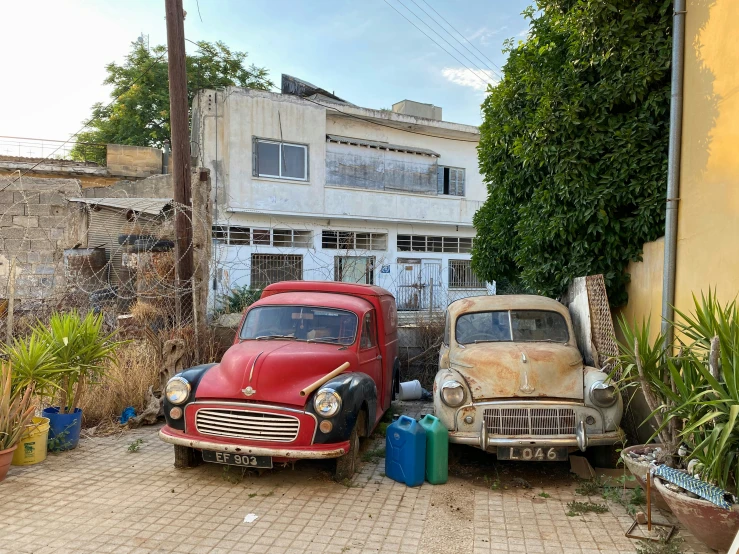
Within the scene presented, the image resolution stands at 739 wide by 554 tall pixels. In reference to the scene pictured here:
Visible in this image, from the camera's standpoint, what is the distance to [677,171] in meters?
5.88

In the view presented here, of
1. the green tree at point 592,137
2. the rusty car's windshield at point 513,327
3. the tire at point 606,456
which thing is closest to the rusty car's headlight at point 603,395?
the tire at point 606,456

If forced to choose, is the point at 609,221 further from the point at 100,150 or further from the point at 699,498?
the point at 100,150

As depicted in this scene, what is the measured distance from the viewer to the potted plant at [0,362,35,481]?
5.05m

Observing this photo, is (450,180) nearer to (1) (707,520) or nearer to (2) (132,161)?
(2) (132,161)

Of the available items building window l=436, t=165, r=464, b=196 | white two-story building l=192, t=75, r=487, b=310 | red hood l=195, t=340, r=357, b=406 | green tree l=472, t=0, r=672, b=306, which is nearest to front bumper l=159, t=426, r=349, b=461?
red hood l=195, t=340, r=357, b=406

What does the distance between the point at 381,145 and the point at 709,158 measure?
16.6m

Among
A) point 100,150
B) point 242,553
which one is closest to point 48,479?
point 242,553

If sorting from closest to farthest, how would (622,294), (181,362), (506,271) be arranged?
(622,294) < (181,362) < (506,271)

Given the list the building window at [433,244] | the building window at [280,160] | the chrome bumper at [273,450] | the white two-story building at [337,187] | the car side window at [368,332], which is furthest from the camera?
the building window at [433,244]

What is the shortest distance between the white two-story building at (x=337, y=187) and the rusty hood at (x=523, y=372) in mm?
10358

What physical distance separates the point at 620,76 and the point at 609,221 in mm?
1763

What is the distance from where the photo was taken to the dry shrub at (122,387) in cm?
702

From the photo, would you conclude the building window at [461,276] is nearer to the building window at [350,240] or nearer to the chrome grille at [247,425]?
the building window at [350,240]

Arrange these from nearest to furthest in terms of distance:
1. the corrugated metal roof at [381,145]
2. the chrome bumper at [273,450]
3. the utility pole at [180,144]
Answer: the chrome bumper at [273,450] → the utility pole at [180,144] → the corrugated metal roof at [381,145]
